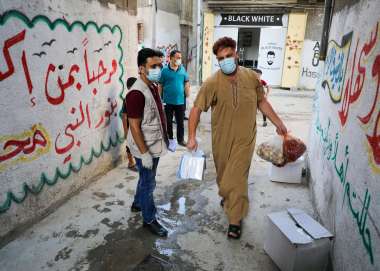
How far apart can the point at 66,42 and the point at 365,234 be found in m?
3.46

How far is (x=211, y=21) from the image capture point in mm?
14156

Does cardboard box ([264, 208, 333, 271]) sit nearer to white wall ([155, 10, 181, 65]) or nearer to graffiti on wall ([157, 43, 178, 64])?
white wall ([155, 10, 181, 65])

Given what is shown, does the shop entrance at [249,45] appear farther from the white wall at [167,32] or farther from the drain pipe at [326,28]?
the drain pipe at [326,28]

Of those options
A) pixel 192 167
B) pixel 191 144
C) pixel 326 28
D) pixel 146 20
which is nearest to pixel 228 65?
pixel 191 144

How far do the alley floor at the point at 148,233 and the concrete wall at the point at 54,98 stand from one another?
277mm

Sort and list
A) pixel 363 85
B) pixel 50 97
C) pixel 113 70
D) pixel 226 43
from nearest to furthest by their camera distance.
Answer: pixel 363 85
pixel 226 43
pixel 50 97
pixel 113 70

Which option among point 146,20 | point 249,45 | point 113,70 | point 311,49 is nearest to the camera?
point 113,70

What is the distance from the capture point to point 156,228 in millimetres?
3305

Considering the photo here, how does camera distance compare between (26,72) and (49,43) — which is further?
(49,43)

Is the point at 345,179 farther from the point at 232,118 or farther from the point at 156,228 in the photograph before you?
the point at 156,228

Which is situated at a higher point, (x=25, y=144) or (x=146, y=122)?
(x=146, y=122)

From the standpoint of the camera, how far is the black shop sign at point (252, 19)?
1360 centimetres

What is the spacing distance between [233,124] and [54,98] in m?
2.00

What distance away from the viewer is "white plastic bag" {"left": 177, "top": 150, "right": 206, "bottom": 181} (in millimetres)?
3410
